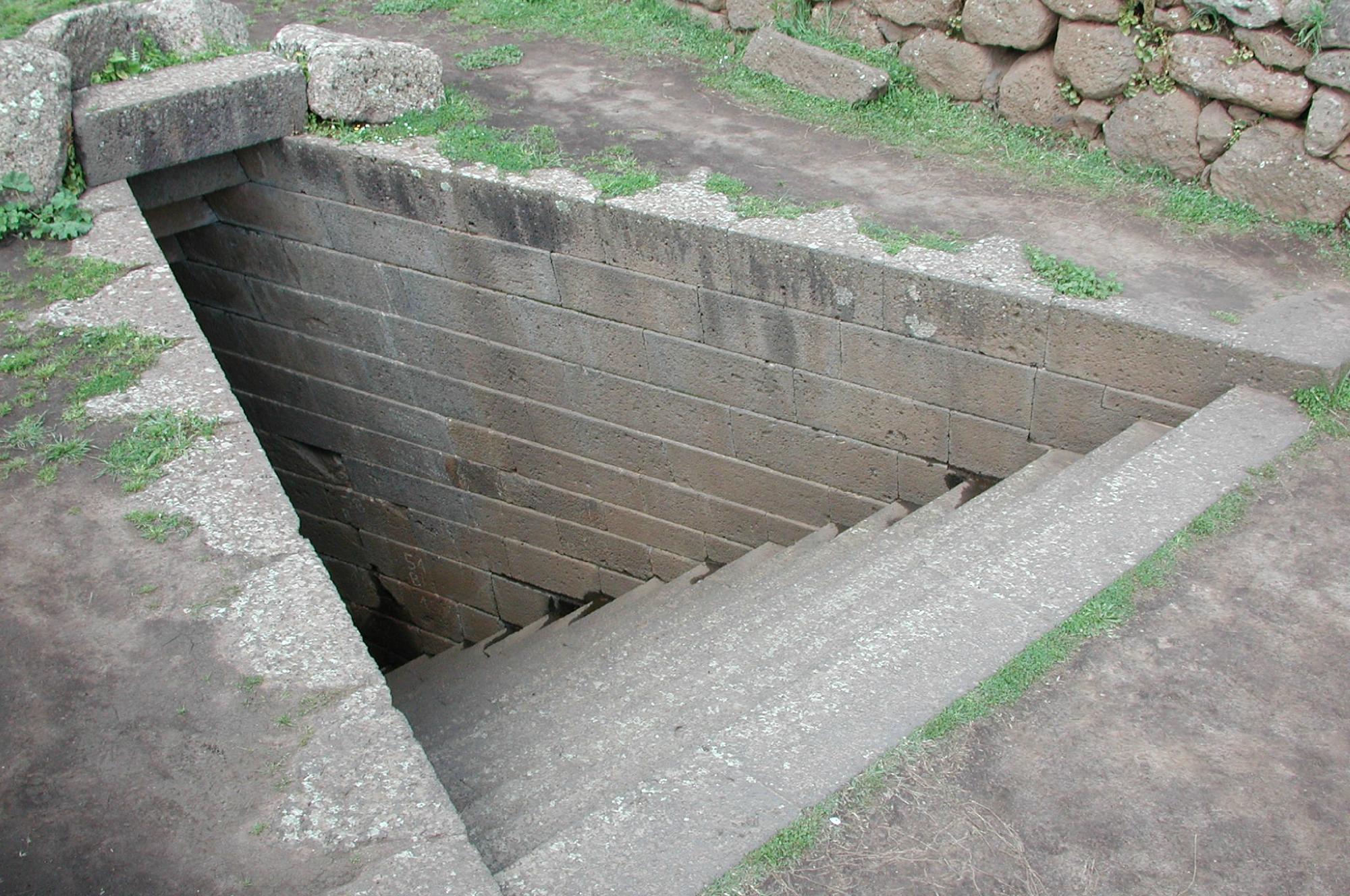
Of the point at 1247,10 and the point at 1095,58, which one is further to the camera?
the point at 1095,58

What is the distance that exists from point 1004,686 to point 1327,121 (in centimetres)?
338

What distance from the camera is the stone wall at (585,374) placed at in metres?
5.20

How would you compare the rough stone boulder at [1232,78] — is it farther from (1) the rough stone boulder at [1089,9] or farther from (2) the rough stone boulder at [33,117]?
(2) the rough stone boulder at [33,117]

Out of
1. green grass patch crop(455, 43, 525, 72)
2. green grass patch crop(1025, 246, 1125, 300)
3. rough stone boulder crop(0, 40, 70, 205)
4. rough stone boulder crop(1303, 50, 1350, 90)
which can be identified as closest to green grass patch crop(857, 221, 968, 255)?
green grass patch crop(1025, 246, 1125, 300)

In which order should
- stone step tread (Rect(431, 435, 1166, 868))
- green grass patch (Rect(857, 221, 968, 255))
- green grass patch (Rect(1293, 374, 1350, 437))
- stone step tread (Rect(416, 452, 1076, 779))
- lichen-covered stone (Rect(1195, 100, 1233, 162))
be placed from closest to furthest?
1. stone step tread (Rect(431, 435, 1166, 868))
2. green grass patch (Rect(1293, 374, 1350, 437))
3. stone step tread (Rect(416, 452, 1076, 779))
4. green grass patch (Rect(857, 221, 968, 255))
5. lichen-covered stone (Rect(1195, 100, 1233, 162))

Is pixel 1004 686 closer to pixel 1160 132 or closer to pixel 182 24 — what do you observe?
pixel 1160 132

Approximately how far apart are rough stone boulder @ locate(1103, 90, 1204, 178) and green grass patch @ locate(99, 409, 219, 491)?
4.51 m

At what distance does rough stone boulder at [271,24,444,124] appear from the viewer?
6.66m

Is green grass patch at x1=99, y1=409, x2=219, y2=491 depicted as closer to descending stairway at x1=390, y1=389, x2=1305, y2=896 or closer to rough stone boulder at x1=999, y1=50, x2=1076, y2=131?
descending stairway at x1=390, y1=389, x2=1305, y2=896

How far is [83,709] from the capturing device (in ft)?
10.8

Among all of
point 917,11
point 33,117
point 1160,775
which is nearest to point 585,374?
point 917,11

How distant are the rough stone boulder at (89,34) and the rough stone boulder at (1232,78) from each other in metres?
5.67

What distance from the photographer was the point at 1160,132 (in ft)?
18.9

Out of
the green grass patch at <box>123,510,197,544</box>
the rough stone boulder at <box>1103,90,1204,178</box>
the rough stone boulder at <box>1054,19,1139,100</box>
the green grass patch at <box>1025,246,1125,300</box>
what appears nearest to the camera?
the green grass patch at <box>123,510,197,544</box>
